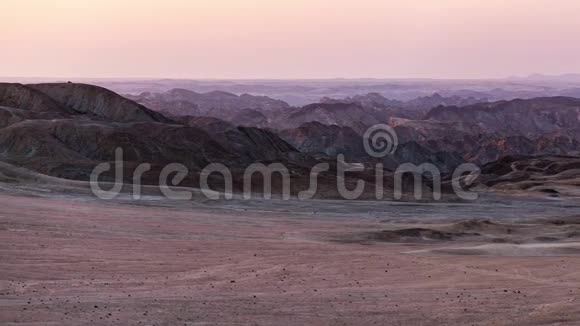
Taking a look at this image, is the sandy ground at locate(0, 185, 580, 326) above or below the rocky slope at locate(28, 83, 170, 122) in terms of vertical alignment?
below

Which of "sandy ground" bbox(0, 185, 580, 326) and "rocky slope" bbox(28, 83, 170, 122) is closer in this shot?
"sandy ground" bbox(0, 185, 580, 326)

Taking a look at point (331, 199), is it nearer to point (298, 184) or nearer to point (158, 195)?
point (298, 184)

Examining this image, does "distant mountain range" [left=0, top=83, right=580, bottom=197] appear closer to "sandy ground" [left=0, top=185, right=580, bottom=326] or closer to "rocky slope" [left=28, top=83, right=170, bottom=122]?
"rocky slope" [left=28, top=83, right=170, bottom=122]

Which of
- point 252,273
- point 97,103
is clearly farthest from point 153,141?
point 252,273

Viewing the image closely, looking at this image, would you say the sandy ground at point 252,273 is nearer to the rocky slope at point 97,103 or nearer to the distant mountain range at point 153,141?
the distant mountain range at point 153,141

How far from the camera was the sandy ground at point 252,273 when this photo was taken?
55.2 ft

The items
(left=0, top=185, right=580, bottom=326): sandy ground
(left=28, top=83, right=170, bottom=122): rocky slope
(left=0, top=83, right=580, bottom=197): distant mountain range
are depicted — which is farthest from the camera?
(left=28, top=83, right=170, bottom=122): rocky slope

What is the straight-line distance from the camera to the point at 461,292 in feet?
66.1

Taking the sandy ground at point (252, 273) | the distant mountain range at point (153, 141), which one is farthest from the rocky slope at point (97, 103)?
the sandy ground at point (252, 273)

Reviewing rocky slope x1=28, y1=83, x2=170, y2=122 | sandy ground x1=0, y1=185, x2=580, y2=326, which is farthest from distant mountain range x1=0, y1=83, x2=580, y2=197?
sandy ground x1=0, y1=185, x2=580, y2=326

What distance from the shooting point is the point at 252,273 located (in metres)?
22.3

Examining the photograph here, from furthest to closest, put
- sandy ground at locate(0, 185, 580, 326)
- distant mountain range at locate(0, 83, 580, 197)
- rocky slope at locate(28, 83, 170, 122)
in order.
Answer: rocky slope at locate(28, 83, 170, 122) → distant mountain range at locate(0, 83, 580, 197) → sandy ground at locate(0, 185, 580, 326)

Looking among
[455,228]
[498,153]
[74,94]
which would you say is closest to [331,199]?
[455,228]

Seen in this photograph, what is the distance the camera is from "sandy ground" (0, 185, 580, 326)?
1683 cm
